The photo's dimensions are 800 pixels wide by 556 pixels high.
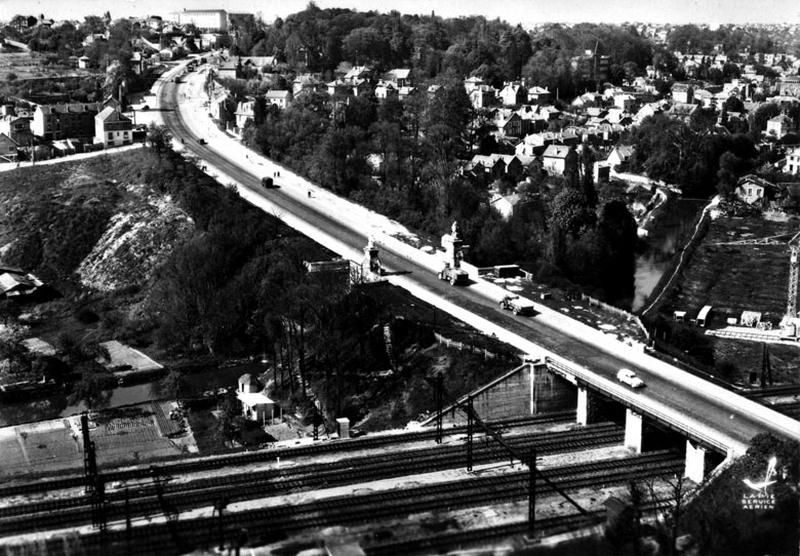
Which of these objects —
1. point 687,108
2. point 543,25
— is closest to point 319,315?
point 687,108

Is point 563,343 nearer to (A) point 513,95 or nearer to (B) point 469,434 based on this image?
(B) point 469,434

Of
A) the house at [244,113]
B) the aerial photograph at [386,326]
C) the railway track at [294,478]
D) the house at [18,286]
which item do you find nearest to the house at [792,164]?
the aerial photograph at [386,326]

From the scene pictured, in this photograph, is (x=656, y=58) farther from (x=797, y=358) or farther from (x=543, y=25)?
(x=797, y=358)

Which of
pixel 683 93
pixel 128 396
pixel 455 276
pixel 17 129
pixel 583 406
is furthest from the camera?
pixel 683 93

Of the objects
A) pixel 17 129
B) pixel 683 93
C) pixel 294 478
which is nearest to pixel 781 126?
pixel 683 93

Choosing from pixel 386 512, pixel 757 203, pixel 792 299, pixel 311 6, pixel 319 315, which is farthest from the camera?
pixel 311 6

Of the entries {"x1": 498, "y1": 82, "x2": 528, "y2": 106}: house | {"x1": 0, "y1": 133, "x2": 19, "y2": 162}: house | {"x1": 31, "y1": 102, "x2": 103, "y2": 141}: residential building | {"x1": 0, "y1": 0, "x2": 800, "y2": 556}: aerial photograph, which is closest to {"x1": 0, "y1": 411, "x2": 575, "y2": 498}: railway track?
{"x1": 0, "y1": 0, "x2": 800, "y2": 556}: aerial photograph
